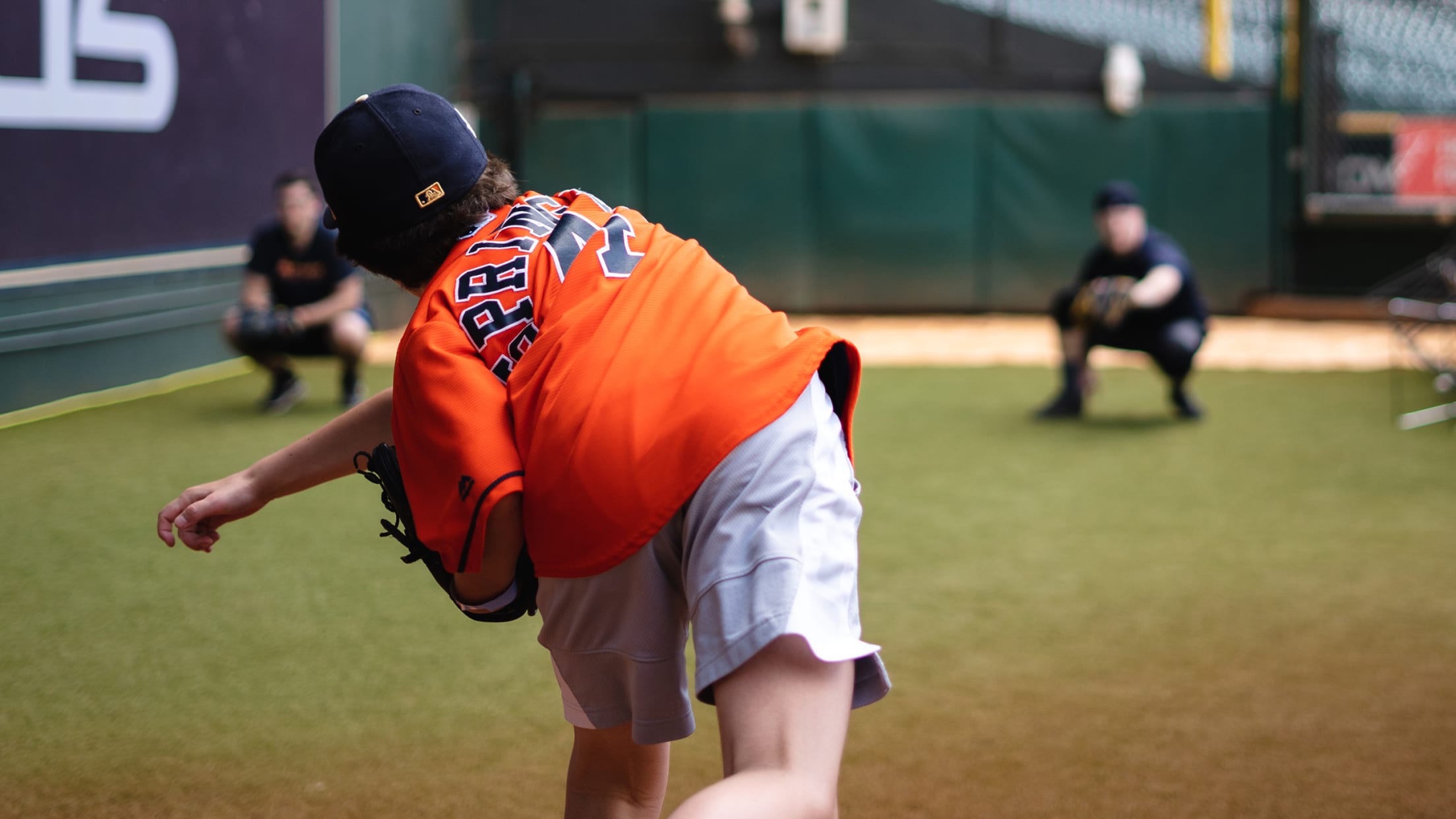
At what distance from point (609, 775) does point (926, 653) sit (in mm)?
1854

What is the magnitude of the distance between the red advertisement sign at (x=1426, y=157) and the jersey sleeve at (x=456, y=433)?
13594mm

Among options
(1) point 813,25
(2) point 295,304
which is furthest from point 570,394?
(1) point 813,25

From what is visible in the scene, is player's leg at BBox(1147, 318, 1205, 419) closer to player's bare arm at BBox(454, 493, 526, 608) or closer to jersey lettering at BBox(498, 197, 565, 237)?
jersey lettering at BBox(498, 197, 565, 237)

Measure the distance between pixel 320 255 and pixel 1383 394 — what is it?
22.2 feet

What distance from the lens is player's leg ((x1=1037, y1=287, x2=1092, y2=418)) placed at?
317 inches

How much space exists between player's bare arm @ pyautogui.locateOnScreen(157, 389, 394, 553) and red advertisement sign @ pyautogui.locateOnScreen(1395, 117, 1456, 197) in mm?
13410

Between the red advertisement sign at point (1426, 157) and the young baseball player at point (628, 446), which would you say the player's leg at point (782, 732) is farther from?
the red advertisement sign at point (1426, 157)

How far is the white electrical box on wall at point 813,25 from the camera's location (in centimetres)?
1422

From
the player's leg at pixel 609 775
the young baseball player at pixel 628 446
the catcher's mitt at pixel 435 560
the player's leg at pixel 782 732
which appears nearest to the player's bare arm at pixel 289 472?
the catcher's mitt at pixel 435 560

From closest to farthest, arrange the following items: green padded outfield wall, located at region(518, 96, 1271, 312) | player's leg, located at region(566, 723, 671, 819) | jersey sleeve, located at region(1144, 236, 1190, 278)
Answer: player's leg, located at region(566, 723, 671, 819), jersey sleeve, located at region(1144, 236, 1190, 278), green padded outfield wall, located at region(518, 96, 1271, 312)

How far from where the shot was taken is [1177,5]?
48.5 feet

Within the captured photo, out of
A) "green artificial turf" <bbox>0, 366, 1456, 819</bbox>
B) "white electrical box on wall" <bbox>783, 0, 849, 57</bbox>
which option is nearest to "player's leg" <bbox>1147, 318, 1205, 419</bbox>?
"green artificial turf" <bbox>0, 366, 1456, 819</bbox>

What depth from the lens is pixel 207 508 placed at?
199 cm

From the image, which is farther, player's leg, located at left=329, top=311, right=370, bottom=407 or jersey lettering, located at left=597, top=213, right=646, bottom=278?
player's leg, located at left=329, top=311, right=370, bottom=407
